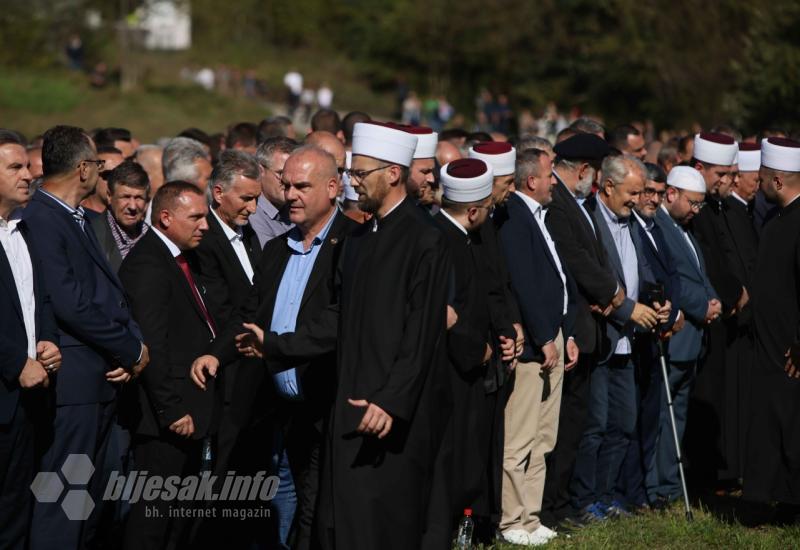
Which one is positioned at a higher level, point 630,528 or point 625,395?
point 625,395

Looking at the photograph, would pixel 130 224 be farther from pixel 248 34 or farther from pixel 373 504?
pixel 248 34

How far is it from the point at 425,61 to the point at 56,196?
182ft

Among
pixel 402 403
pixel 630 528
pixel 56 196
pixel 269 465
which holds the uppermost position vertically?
pixel 56 196

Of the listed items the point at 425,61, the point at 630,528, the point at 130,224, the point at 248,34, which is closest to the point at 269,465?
the point at 130,224

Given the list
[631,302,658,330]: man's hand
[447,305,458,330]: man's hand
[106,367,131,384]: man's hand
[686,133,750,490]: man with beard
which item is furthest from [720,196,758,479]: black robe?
[106,367,131,384]: man's hand

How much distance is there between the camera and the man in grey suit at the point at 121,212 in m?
7.98

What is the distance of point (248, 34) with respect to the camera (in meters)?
68.8

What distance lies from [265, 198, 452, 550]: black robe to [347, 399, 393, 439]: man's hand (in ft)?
0.11

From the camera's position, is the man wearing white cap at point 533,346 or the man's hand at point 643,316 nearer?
the man wearing white cap at point 533,346

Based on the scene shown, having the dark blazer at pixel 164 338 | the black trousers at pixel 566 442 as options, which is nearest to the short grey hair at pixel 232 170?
the dark blazer at pixel 164 338

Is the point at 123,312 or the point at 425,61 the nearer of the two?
the point at 123,312

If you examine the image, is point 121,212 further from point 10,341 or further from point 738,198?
point 738,198

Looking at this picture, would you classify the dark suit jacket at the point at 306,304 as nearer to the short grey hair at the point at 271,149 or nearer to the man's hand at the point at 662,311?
the short grey hair at the point at 271,149

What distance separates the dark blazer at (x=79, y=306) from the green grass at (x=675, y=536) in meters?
2.75
